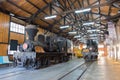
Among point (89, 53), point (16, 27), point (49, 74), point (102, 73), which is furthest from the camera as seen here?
point (89, 53)

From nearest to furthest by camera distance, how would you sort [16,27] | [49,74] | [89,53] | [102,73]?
1. [49,74]
2. [102,73]
3. [16,27]
4. [89,53]

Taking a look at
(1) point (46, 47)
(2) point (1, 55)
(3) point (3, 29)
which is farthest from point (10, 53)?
(1) point (46, 47)

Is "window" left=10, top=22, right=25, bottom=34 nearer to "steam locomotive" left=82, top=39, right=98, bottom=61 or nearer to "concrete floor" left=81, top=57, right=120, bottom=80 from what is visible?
"concrete floor" left=81, top=57, right=120, bottom=80

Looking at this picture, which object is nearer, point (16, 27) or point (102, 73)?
point (102, 73)

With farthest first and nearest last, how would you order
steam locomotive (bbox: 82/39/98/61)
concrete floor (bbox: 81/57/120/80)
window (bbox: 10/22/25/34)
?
1. steam locomotive (bbox: 82/39/98/61)
2. window (bbox: 10/22/25/34)
3. concrete floor (bbox: 81/57/120/80)

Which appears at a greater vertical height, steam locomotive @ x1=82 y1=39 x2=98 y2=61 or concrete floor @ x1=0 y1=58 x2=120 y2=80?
steam locomotive @ x1=82 y1=39 x2=98 y2=61

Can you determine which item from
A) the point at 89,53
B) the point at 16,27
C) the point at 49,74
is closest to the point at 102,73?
the point at 49,74

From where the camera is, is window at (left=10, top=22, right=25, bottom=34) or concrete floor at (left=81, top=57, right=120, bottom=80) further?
window at (left=10, top=22, right=25, bottom=34)

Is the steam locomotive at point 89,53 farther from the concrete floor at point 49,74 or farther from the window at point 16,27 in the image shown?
the concrete floor at point 49,74

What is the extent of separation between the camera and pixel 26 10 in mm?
16891

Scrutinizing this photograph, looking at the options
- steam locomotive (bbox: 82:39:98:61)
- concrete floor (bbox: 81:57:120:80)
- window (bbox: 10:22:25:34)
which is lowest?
concrete floor (bbox: 81:57:120:80)

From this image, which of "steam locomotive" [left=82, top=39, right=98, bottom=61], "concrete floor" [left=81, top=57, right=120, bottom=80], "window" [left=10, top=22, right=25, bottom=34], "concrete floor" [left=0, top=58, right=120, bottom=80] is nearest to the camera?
"concrete floor" [left=0, top=58, right=120, bottom=80]

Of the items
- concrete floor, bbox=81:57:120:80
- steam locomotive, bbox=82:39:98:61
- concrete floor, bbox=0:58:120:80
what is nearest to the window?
concrete floor, bbox=0:58:120:80

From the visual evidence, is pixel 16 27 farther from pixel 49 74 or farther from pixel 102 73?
pixel 102 73
